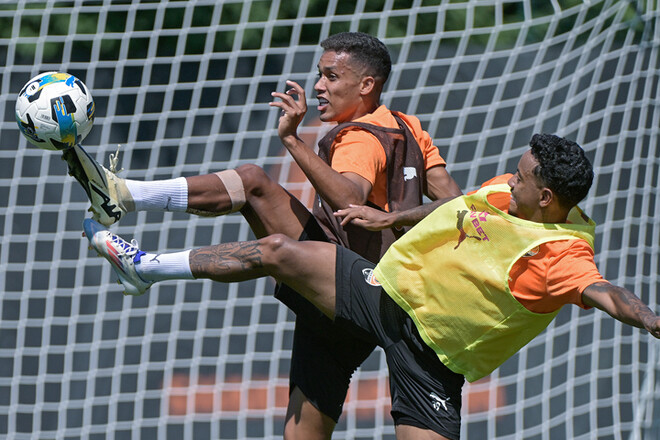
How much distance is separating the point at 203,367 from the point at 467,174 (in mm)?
1860

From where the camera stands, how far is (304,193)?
5859 mm

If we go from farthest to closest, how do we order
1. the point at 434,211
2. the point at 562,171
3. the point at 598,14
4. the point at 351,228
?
the point at 598,14
the point at 351,228
the point at 434,211
the point at 562,171

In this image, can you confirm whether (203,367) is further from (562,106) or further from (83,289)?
(562,106)

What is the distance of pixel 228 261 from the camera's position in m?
3.49

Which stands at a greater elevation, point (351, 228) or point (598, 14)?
point (598, 14)

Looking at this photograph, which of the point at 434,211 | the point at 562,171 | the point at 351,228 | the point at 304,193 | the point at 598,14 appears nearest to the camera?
the point at 562,171

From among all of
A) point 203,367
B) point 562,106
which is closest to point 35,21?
point 203,367

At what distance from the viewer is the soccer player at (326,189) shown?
3.62m

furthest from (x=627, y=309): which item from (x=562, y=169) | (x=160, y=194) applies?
(x=160, y=194)

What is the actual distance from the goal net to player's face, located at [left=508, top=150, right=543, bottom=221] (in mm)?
2211

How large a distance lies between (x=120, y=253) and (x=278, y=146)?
9.00ft

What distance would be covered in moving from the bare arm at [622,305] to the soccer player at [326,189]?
0.78 m

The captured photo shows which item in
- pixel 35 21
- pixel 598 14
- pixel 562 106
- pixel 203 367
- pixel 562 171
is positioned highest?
pixel 562 171

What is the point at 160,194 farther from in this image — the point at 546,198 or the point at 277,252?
the point at 546,198
